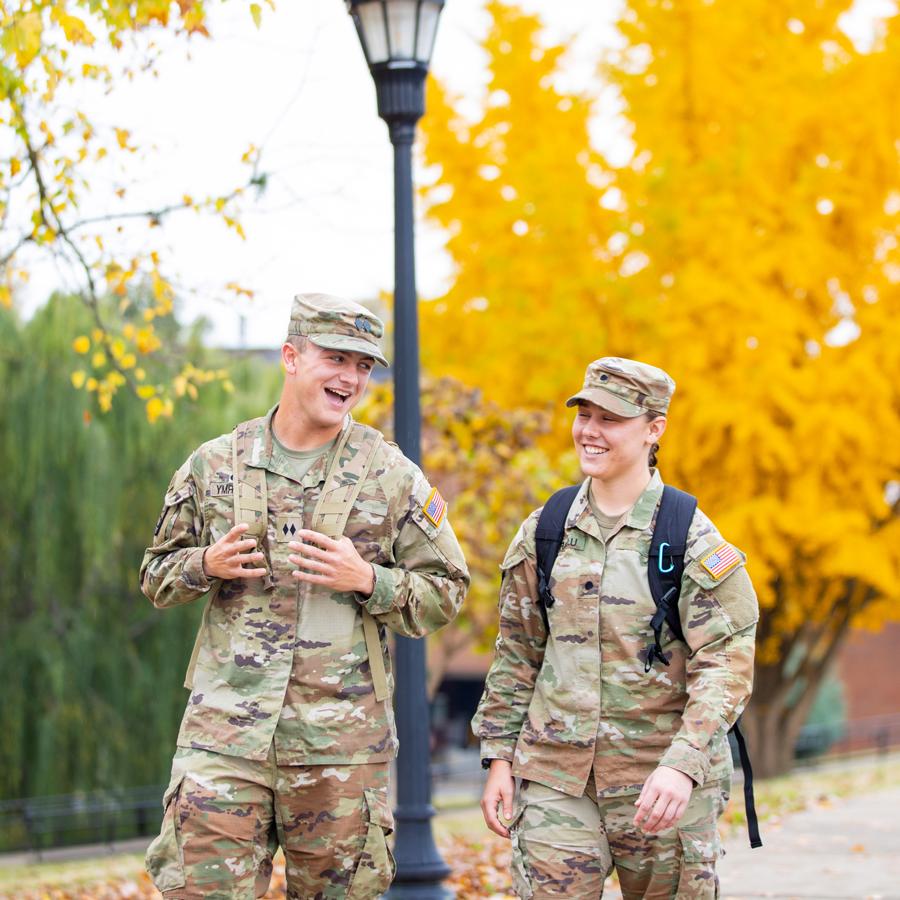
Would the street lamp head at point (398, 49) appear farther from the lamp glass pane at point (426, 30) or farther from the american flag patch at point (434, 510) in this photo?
the american flag patch at point (434, 510)

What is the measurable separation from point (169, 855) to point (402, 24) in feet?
13.9

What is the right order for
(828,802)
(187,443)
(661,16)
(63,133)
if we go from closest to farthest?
(63,133), (828,802), (661,16), (187,443)

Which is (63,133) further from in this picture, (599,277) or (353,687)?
(599,277)

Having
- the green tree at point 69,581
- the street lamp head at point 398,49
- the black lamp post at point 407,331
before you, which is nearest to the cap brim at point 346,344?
the black lamp post at point 407,331

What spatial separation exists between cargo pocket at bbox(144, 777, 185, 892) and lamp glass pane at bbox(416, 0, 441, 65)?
13.4 ft

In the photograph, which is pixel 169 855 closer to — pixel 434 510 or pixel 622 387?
pixel 434 510

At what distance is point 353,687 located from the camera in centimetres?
421

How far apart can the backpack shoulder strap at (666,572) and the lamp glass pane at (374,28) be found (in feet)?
11.8

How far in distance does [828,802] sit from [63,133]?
28.2 feet

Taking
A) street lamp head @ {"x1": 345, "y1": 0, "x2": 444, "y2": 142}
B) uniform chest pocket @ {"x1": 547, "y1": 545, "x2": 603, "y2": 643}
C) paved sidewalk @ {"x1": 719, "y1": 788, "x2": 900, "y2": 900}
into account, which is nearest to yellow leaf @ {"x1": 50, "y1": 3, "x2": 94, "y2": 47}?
street lamp head @ {"x1": 345, "y1": 0, "x2": 444, "y2": 142}

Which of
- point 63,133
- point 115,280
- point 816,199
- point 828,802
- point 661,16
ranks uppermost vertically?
point 661,16

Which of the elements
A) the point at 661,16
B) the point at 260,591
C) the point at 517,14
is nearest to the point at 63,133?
the point at 260,591

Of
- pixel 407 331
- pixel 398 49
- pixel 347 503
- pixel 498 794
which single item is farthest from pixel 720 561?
pixel 398 49

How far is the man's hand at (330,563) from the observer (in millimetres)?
4008
